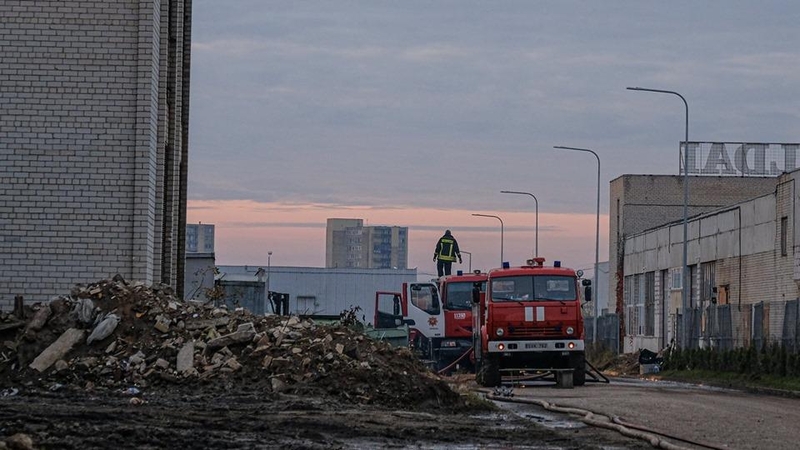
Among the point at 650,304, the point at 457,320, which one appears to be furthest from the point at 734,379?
the point at 650,304

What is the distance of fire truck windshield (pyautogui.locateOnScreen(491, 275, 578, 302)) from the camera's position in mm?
33125

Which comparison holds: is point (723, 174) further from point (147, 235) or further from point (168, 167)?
point (147, 235)

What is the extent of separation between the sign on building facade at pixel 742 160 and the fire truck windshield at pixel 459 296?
104ft

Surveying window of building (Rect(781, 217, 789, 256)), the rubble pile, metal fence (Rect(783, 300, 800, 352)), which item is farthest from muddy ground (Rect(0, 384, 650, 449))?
window of building (Rect(781, 217, 789, 256))

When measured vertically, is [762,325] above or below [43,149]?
below

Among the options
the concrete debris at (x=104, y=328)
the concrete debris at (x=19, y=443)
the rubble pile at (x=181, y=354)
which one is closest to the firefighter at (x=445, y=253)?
the rubble pile at (x=181, y=354)

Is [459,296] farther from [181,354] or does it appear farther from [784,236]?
[181,354]

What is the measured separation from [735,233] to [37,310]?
117 feet

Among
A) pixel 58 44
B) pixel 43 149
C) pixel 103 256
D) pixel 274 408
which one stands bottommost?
pixel 274 408

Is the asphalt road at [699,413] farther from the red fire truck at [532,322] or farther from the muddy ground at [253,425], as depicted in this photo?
the muddy ground at [253,425]

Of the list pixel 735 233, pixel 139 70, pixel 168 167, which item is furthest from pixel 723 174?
pixel 139 70

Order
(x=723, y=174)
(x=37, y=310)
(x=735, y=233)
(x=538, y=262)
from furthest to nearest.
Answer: (x=723, y=174) < (x=735, y=233) < (x=538, y=262) < (x=37, y=310)

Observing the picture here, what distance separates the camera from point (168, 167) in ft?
102

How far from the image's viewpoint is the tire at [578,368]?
110 ft
